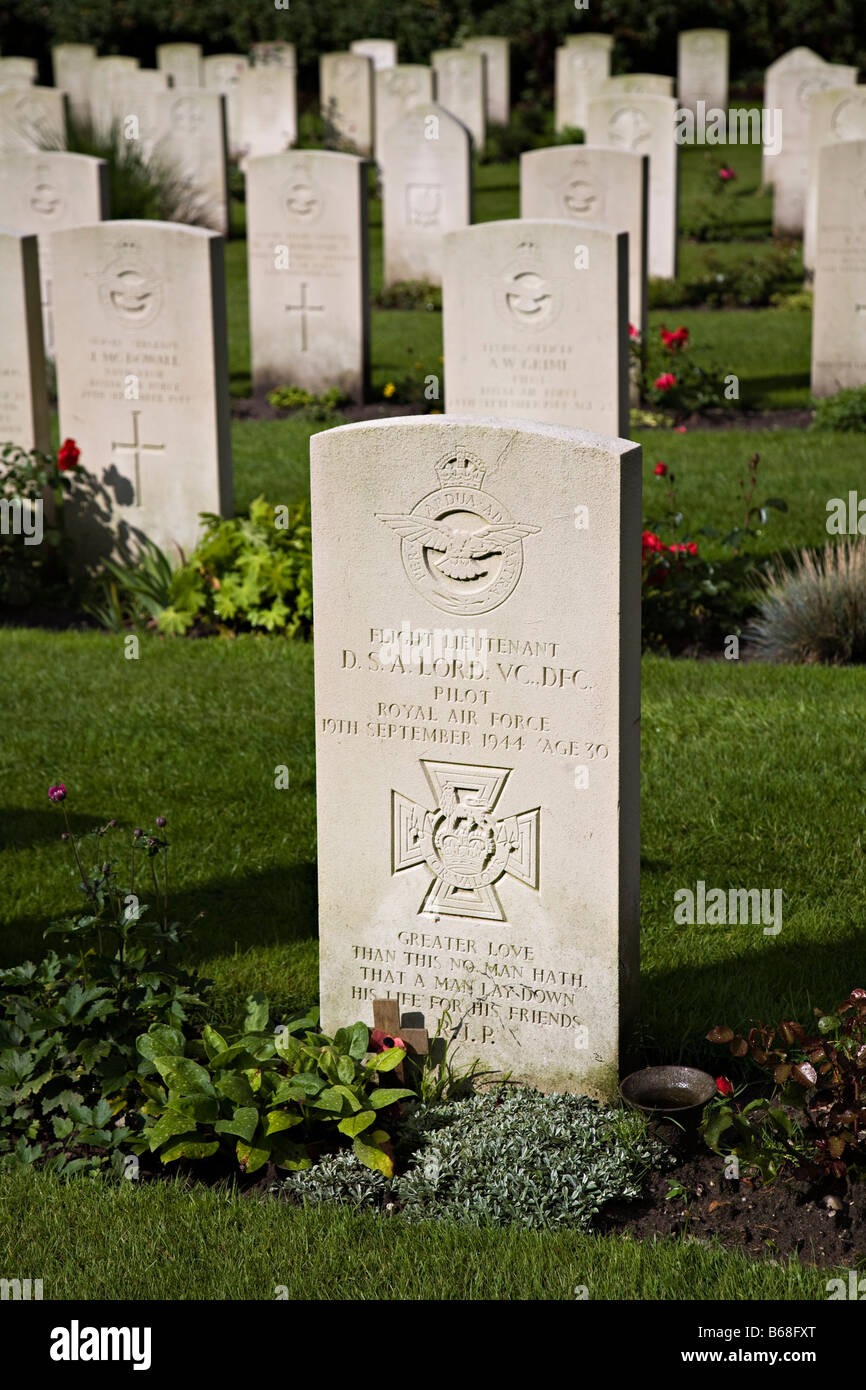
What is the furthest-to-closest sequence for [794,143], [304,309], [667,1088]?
1. [794,143]
2. [304,309]
3. [667,1088]

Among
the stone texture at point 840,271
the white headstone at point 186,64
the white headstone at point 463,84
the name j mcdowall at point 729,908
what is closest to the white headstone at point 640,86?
the white headstone at point 463,84

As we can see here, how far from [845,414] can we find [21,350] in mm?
5706

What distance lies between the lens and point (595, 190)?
1252 centimetres

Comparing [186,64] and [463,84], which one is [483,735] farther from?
[186,64]

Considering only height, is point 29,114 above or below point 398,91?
below

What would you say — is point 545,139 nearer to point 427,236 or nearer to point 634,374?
point 427,236

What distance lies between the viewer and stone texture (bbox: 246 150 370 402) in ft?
40.2

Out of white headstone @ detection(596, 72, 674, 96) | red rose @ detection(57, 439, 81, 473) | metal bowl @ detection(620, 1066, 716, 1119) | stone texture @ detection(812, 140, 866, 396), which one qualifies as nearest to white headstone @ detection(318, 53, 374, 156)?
white headstone @ detection(596, 72, 674, 96)

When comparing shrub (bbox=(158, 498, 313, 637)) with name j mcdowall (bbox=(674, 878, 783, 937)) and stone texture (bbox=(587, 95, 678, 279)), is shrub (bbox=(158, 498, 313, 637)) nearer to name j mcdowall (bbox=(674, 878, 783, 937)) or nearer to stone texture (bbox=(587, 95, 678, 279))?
name j mcdowall (bbox=(674, 878, 783, 937))

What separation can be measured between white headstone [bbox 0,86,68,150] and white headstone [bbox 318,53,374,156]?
18.8ft

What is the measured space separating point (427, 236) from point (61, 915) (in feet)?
43.6

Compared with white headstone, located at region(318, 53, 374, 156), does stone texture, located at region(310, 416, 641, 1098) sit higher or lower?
lower

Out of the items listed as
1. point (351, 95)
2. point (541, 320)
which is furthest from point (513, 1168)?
point (351, 95)

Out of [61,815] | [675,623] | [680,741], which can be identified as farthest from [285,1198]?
[675,623]
